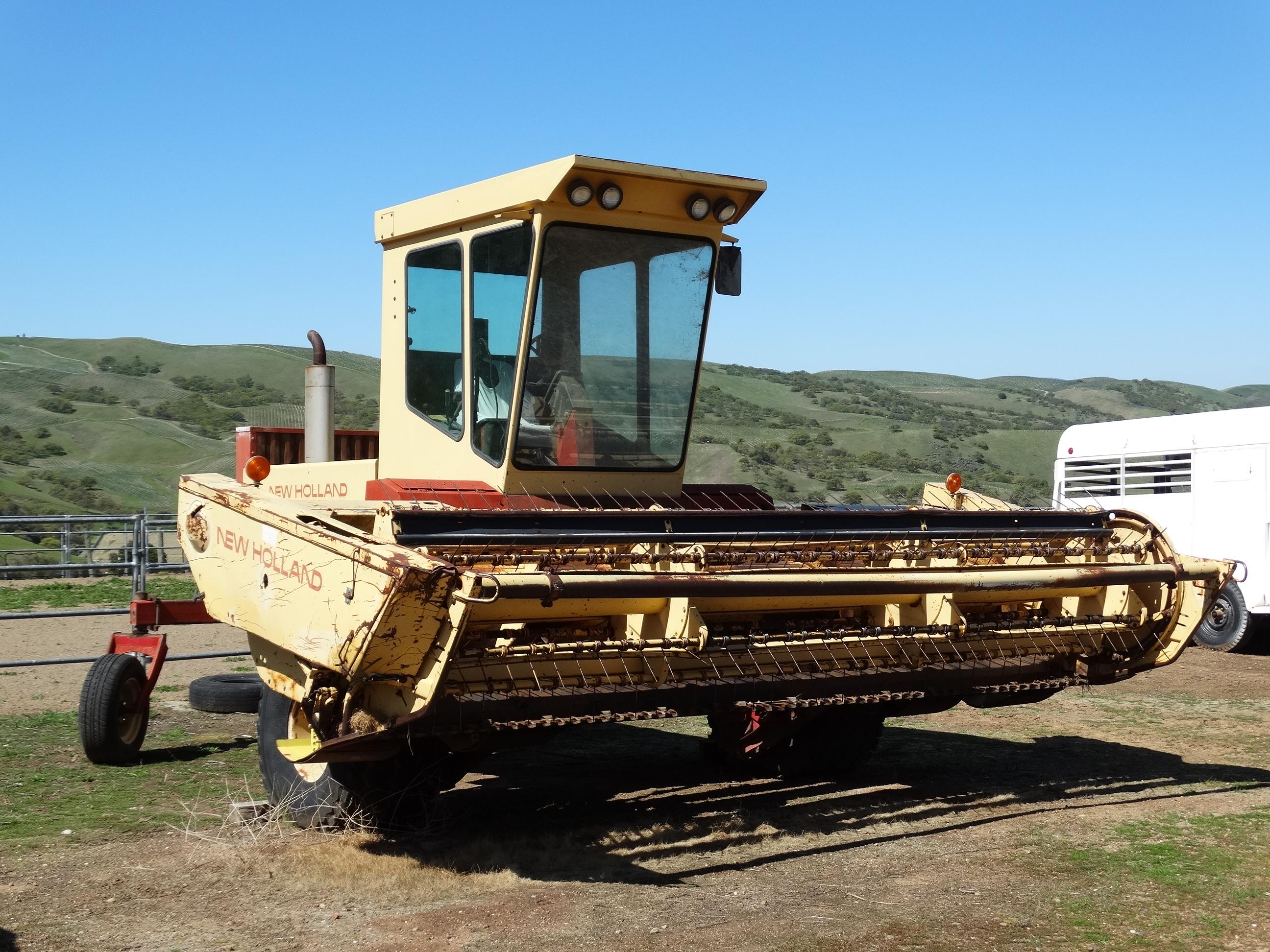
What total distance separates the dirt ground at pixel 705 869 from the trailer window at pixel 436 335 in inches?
83.7

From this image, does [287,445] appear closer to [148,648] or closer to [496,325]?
[148,648]

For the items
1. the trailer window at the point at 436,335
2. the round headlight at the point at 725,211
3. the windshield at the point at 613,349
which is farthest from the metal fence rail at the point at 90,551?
the round headlight at the point at 725,211

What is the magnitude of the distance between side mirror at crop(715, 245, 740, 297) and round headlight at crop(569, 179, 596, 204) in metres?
1.04

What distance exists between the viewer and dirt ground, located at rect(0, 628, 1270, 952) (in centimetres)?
479

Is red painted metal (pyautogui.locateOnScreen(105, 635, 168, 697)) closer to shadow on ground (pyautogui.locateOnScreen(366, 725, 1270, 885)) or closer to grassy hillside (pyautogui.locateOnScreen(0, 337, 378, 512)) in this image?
shadow on ground (pyautogui.locateOnScreen(366, 725, 1270, 885))

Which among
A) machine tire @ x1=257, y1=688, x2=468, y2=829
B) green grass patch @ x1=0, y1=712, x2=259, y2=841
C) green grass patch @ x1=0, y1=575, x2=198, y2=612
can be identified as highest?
machine tire @ x1=257, y1=688, x2=468, y2=829

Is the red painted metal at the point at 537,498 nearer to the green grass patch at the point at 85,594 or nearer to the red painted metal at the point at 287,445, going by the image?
the red painted metal at the point at 287,445

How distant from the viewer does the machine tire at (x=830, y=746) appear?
7.57m

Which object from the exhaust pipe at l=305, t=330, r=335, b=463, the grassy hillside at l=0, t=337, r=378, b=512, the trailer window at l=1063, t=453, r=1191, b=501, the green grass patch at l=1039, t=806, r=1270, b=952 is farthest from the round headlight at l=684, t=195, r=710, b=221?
the grassy hillside at l=0, t=337, r=378, b=512

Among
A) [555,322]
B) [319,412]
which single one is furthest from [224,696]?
[555,322]

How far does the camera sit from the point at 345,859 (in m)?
5.68

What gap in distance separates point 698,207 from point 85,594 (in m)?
15.2

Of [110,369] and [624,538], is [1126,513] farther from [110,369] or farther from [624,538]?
[110,369]

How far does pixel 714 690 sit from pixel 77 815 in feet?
11.5
